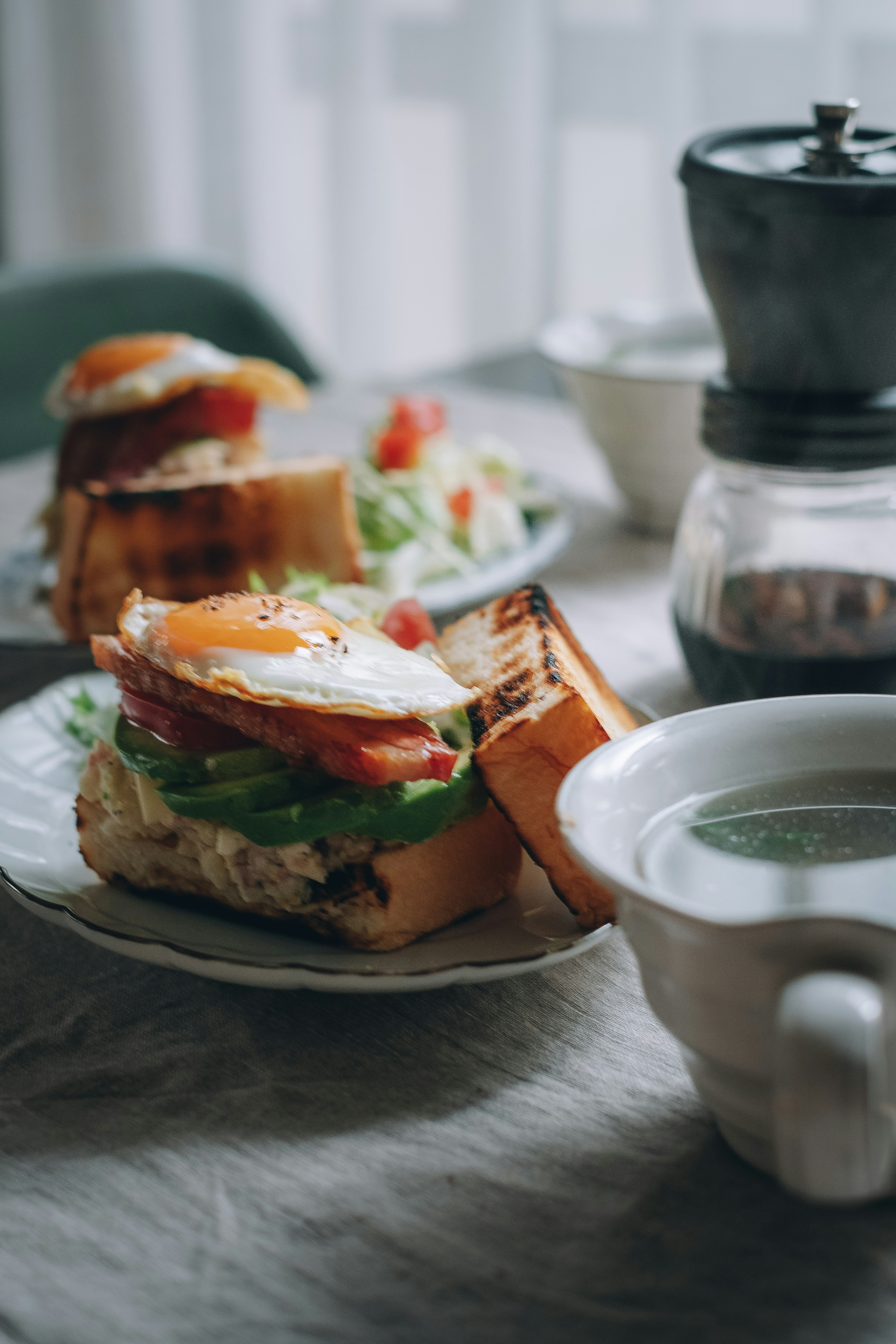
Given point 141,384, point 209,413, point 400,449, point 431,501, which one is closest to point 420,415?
point 400,449

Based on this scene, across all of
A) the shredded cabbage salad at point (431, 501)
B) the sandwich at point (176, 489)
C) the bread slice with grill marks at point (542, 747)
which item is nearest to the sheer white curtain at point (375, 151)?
the shredded cabbage salad at point (431, 501)

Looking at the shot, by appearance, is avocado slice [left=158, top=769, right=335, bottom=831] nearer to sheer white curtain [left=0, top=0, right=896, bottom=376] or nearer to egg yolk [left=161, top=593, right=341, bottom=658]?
egg yolk [left=161, top=593, right=341, bottom=658]

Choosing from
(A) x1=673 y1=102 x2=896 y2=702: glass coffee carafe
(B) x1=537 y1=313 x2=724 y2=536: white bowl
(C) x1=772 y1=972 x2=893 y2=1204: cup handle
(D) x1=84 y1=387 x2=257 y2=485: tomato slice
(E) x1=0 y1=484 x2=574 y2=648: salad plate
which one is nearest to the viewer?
(C) x1=772 y1=972 x2=893 y2=1204: cup handle

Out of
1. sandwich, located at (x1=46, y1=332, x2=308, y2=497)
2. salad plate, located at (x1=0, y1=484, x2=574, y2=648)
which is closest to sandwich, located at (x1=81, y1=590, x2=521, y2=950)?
salad plate, located at (x1=0, y1=484, x2=574, y2=648)

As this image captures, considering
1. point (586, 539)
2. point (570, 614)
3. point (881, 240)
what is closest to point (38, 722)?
point (570, 614)

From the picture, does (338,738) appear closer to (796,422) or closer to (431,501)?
(796,422)

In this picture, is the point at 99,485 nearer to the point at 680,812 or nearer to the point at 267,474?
the point at 267,474
